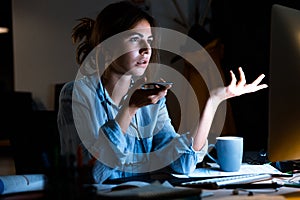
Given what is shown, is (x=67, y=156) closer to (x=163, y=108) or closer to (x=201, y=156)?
(x=201, y=156)

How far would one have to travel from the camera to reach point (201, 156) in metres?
1.34

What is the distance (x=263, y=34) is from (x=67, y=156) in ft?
8.26

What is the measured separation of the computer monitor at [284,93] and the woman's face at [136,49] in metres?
0.51

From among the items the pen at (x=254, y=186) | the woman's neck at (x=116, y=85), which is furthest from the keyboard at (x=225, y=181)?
the woman's neck at (x=116, y=85)

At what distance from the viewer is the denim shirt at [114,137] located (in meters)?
1.26

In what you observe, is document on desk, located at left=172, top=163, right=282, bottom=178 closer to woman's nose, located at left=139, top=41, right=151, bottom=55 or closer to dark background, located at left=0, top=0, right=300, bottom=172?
woman's nose, located at left=139, top=41, right=151, bottom=55

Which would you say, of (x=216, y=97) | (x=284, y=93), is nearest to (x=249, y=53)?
(x=216, y=97)

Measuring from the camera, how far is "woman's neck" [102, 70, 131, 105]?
1.52 metres

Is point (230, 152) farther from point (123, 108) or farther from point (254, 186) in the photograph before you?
point (123, 108)

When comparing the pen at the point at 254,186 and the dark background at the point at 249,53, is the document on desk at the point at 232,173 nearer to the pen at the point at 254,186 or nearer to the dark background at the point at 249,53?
the pen at the point at 254,186

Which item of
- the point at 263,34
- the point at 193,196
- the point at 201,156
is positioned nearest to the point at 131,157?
the point at 201,156

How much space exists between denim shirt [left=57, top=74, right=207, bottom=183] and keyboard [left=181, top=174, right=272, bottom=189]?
178 millimetres

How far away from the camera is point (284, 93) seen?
1.06 meters

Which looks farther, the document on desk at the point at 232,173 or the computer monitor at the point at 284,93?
the document on desk at the point at 232,173
